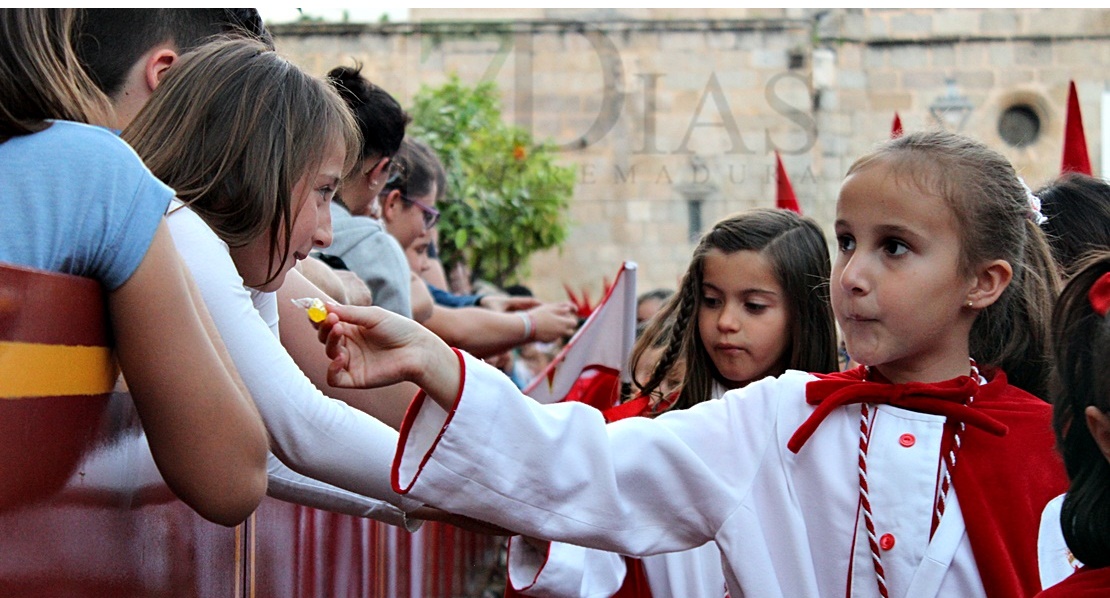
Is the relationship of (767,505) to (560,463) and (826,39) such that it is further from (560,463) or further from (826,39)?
(826,39)

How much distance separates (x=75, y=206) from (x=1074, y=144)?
10.2 ft

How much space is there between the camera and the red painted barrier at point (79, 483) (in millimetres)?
1479

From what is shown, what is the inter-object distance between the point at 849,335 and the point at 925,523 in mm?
324

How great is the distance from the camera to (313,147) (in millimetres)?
2324

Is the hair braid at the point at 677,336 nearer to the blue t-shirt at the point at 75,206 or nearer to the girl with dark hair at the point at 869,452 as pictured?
the girl with dark hair at the point at 869,452

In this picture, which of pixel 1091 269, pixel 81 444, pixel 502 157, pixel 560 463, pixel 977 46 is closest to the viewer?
pixel 81 444

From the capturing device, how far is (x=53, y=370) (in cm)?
159

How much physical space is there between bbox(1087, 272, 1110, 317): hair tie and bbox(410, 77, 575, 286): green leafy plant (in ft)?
38.5

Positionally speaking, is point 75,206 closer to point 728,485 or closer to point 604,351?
point 728,485

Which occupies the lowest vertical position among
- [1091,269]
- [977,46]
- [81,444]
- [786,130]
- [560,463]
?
[786,130]

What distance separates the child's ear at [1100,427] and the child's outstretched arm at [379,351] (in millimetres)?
836

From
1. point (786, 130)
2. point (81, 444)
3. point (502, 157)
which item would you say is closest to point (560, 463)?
point (81, 444)

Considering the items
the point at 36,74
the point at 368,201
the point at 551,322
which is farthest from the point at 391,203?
the point at 36,74

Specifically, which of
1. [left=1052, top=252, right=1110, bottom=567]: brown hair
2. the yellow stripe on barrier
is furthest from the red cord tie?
the yellow stripe on barrier
